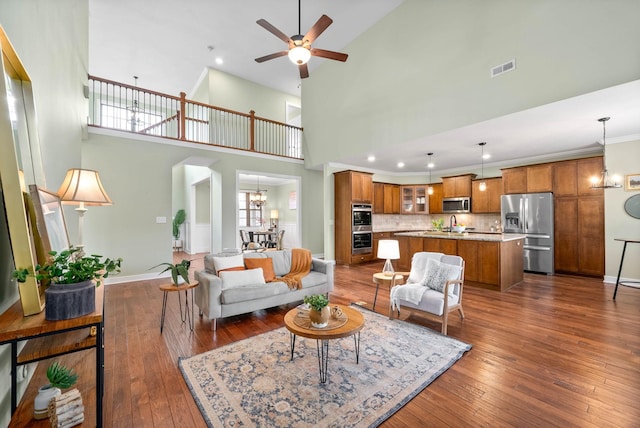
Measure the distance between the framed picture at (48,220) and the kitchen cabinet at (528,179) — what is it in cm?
794

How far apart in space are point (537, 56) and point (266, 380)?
4862mm

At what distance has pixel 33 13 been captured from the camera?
6.39ft

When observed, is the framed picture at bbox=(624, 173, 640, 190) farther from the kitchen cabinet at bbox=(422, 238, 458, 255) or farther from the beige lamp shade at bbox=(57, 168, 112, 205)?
the beige lamp shade at bbox=(57, 168, 112, 205)

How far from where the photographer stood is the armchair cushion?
3.22 metres

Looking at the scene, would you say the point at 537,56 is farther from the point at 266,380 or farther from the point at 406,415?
the point at 266,380

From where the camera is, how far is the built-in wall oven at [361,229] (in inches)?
283

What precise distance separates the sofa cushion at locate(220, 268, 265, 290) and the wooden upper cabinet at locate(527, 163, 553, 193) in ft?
20.8

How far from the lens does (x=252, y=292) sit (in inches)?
133

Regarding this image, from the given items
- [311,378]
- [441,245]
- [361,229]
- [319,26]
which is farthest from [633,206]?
[311,378]

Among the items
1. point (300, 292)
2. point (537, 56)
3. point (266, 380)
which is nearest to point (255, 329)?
point (300, 292)

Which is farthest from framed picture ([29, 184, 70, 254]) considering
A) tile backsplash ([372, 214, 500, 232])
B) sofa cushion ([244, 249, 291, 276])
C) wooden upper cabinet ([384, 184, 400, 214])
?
wooden upper cabinet ([384, 184, 400, 214])

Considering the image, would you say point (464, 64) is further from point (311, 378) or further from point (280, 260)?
point (311, 378)

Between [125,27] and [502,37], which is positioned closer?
[502,37]

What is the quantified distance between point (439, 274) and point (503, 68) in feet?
9.98
